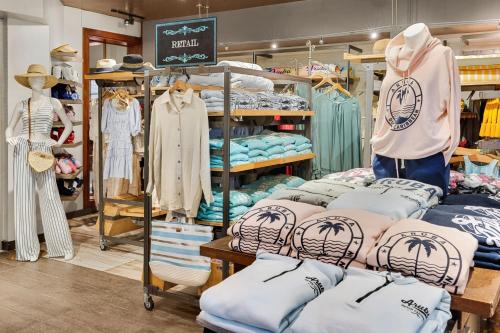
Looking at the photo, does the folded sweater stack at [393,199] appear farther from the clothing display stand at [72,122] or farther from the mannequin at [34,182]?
the clothing display stand at [72,122]

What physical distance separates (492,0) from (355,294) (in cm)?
585

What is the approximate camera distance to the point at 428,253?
1506mm

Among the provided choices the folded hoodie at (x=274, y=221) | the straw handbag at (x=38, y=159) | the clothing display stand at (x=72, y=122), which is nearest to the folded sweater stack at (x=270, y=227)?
Result: the folded hoodie at (x=274, y=221)

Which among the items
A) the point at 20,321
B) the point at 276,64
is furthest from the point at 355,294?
the point at 276,64

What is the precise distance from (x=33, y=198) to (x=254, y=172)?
2.36 meters

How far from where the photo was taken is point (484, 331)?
8.77ft

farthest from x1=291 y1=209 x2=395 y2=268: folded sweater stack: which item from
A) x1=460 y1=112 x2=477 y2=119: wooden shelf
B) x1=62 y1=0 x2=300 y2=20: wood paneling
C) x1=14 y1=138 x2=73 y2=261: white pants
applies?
x1=62 y1=0 x2=300 y2=20: wood paneling

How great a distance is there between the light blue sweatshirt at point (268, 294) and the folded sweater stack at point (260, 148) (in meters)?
2.24

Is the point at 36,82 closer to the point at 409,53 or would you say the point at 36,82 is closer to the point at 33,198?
the point at 33,198

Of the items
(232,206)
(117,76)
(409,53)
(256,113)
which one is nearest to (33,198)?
(117,76)

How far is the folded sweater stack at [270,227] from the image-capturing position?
71.6 inches

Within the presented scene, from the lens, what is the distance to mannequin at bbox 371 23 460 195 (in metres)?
2.66

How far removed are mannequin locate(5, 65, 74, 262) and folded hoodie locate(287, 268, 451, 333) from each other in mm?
4487

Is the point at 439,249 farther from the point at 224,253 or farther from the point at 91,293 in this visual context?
the point at 91,293
